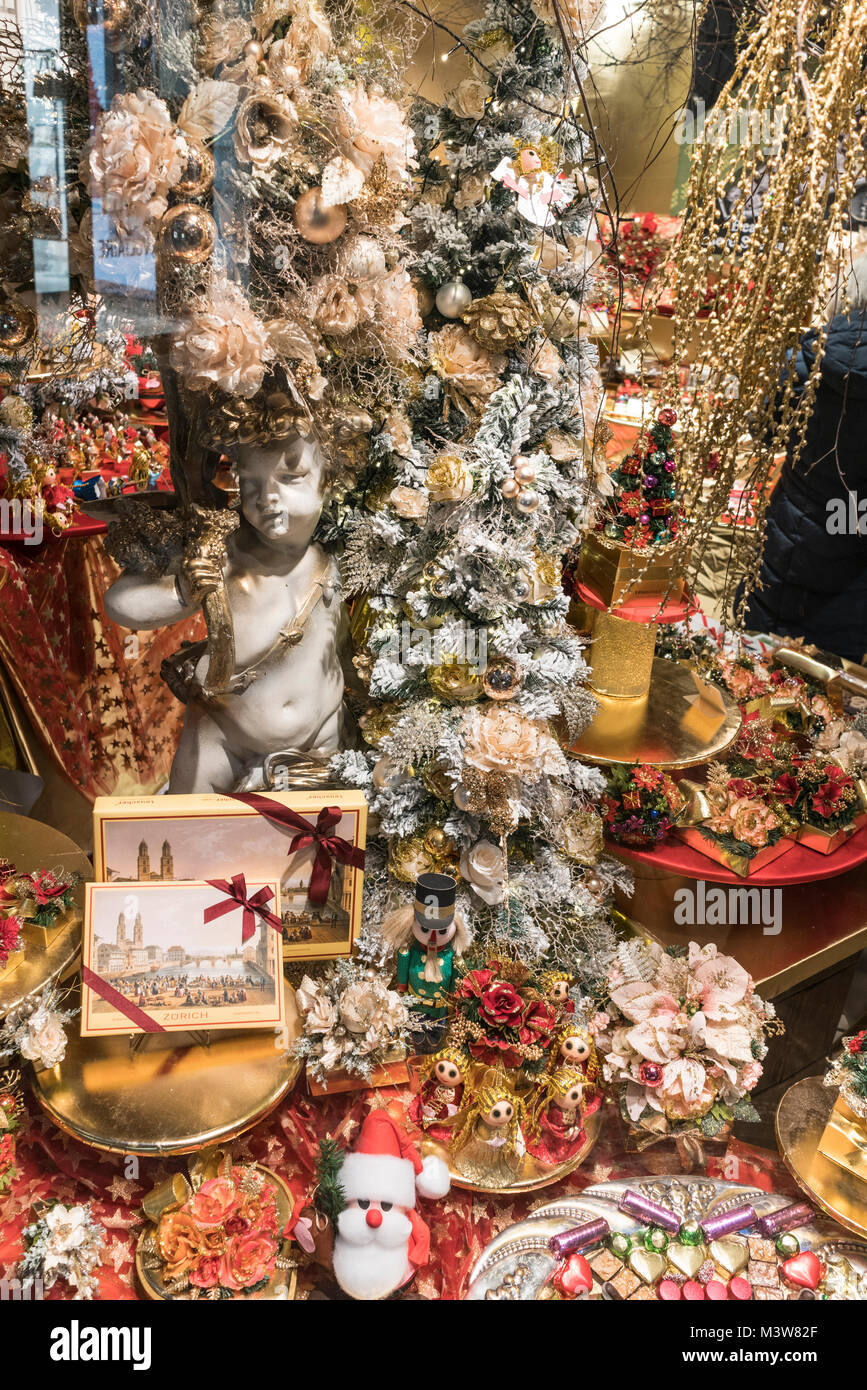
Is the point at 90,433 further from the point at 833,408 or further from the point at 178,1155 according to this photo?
the point at 833,408

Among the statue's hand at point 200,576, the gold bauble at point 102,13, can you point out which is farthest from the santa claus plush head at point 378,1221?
the gold bauble at point 102,13

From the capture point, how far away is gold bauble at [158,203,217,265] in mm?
1220

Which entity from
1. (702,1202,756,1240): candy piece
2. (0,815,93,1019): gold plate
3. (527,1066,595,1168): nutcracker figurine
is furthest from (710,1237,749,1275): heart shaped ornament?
(0,815,93,1019): gold plate

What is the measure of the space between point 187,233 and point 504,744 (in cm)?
81

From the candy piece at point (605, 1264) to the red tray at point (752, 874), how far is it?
79 cm

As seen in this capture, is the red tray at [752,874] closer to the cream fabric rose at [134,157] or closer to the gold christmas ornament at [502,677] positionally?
the gold christmas ornament at [502,677]

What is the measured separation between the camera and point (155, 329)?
4.26 ft

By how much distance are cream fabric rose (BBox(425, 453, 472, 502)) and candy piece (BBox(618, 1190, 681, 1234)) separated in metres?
1.03

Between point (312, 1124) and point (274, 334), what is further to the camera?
point (312, 1124)

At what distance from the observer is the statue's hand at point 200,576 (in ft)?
4.91

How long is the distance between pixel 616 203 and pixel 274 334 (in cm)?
69

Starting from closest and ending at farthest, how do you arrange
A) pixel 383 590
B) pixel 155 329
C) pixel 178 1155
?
pixel 155 329
pixel 178 1155
pixel 383 590

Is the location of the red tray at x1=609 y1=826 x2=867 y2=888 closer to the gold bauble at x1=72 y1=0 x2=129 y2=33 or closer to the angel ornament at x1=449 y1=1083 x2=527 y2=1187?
the angel ornament at x1=449 y1=1083 x2=527 y2=1187
